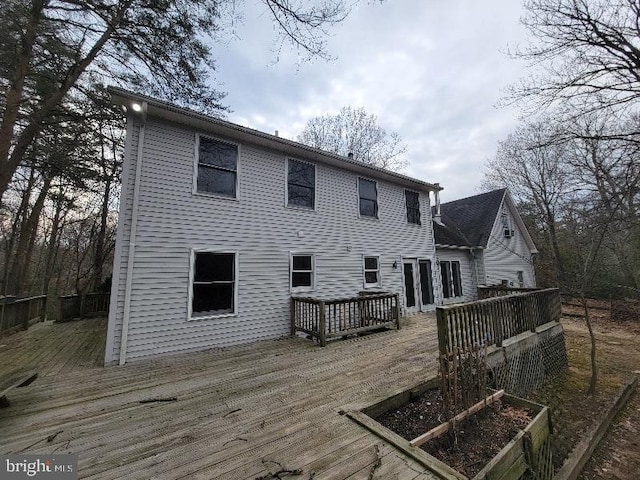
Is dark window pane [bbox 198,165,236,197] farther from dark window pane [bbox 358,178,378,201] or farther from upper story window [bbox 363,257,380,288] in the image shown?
upper story window [bbox 363,257,380,288]

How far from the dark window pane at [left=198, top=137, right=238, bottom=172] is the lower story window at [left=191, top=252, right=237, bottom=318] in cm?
223

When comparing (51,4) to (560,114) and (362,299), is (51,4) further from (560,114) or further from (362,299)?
(560,114)

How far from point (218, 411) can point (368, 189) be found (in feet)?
26.1

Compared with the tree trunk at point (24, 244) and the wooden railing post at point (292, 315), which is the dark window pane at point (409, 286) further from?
the tree trunk at point (24, 244)

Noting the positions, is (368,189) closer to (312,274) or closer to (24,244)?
(312,274)

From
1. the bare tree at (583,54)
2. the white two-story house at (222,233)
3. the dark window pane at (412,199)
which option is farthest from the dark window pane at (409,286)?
the bare tree at (583,54)

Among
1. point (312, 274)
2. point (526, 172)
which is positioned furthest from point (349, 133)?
point (312, 274)

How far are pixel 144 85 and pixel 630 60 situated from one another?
1243 cm

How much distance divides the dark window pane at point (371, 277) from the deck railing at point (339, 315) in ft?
3.53

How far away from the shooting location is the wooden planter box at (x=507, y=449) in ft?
7.39

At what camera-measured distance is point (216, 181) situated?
6410mm

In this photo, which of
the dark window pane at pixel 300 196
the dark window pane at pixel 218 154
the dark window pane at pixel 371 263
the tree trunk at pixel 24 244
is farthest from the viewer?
the tree trunk at pixel 24 244

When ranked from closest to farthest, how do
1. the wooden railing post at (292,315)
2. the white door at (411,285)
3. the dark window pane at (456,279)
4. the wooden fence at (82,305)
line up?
the wooden railing post at (292,315) < the wooden fence at (82,305) < the white door at (411,285) < the dark window pane at (456,279)

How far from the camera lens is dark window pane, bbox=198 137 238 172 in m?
6.30
